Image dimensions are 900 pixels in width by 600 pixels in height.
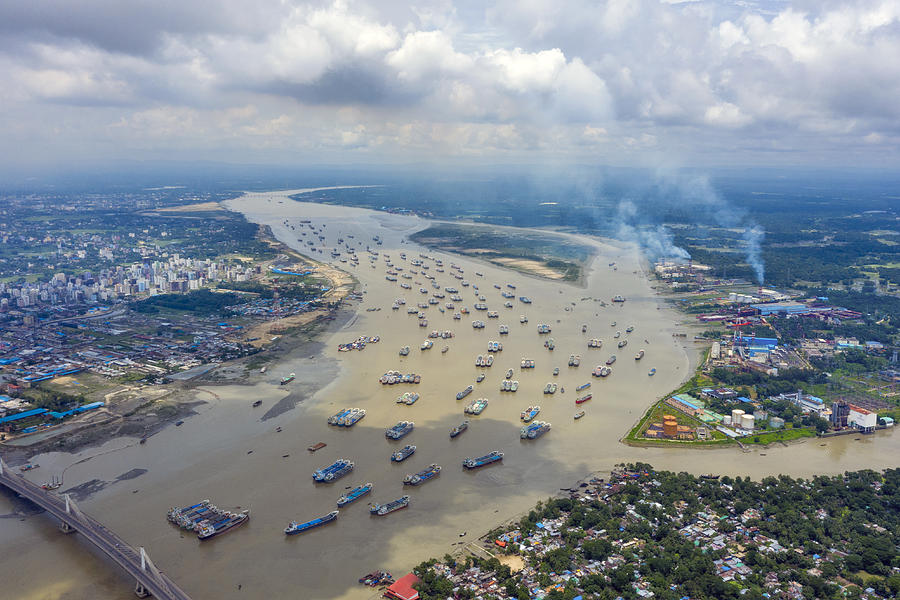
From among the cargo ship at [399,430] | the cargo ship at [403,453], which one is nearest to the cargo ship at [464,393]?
the cargo ship at [399,430]

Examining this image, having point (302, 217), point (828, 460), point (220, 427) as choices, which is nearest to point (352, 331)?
point (220, 427)

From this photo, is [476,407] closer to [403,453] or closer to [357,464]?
[403,453]

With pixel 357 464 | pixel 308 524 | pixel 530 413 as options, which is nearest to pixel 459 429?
pixel 530 413

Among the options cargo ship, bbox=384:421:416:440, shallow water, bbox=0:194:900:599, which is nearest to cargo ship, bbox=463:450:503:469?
shallow water, bbox=0:194:900:599

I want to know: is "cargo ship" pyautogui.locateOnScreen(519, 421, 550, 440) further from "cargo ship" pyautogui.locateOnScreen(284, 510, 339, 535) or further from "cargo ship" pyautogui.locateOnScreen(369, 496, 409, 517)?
"cargo ship" pyautogui.locateOnScreen(284, 510, 339, 535)

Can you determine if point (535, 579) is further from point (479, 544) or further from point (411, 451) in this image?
point (411, 451)

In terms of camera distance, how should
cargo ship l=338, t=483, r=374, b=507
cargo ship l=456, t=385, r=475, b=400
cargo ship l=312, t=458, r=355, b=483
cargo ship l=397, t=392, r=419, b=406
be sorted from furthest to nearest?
cargo ship l=456, t=385, r=475, b=400 < cargo ship l=397, t=392, r=419, b=406 < cargo ship l=312, t=458, r=355, b=483 < cargo ship l=338, t=483, r=374, b=507

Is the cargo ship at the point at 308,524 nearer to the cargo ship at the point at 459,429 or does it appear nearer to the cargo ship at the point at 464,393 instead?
the cargo ship at the point at 459,429
